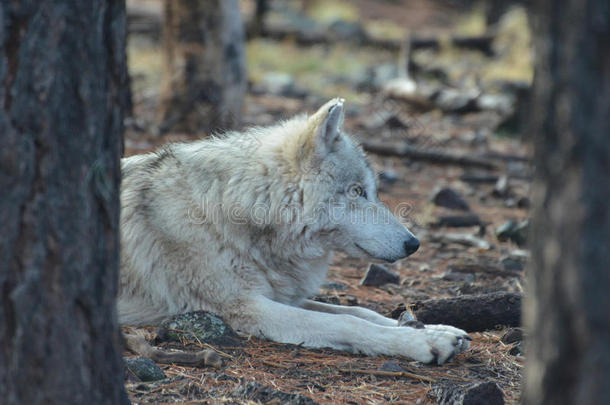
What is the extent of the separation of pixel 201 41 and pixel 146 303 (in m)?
5.49

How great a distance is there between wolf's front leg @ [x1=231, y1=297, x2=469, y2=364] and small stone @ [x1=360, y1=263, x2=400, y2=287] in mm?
1456

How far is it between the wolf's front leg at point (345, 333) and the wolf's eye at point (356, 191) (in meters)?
0.78

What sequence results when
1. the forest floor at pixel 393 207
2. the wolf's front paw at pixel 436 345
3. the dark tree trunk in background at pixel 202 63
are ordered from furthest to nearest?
the dark tree trunk in background at pixel 202 63 < the wolf's front paw at pixel 436 345 < the forest floor at pixel 393 207

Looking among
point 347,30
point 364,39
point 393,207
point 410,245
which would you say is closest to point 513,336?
point 410,245

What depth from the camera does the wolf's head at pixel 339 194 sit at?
4.19 m

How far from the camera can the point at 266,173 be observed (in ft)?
14.0

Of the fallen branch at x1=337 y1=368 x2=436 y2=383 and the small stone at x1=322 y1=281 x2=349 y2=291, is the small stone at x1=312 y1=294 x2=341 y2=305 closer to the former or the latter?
the small stone at x1=322 y1=281 x2=349 y2=291

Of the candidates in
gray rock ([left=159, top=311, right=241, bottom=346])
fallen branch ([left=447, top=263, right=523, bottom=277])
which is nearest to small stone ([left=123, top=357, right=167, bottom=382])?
gray rock ([left=159, top=311, right=241, bottom=346])

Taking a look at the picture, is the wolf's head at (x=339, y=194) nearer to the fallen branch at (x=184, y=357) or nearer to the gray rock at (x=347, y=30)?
the fallen branch at (x=184, y=357)

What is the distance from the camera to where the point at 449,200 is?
7910mm

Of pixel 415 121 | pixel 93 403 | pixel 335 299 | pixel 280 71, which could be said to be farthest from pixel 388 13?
pixel 93 403

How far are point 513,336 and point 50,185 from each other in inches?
115

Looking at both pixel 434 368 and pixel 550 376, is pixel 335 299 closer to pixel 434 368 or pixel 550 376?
pixel 434 368

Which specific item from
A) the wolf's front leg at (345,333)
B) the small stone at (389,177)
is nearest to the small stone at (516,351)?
the wolf's front leg at (345,333)
